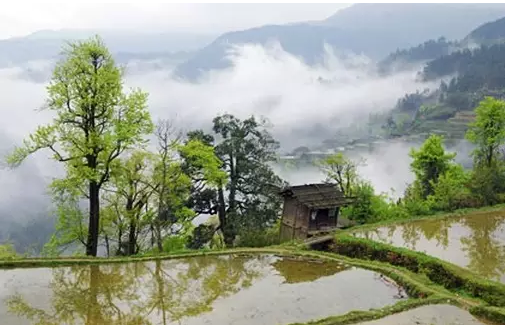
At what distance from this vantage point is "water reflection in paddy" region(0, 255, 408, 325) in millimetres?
16203

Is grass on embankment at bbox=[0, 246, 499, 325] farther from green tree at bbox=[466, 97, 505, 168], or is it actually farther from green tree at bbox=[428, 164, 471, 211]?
green tree at bbox=[466, 97, 505, 168]

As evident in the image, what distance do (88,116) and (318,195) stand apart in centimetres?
1384

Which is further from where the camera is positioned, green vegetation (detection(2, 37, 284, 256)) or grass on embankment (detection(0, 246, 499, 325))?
green vegetation (detection(2, 37, 284, 256))

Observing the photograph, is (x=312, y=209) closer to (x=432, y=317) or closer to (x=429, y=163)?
(x=432, y=317)

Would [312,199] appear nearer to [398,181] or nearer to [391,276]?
[391,276]

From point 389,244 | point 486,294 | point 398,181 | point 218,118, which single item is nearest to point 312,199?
point 389,244

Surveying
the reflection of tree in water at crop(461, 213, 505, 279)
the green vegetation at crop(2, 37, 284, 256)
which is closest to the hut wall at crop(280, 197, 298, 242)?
the green vegetation at crop(2, 37, 284, 256)

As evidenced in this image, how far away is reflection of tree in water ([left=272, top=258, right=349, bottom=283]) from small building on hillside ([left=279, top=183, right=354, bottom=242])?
283 inches

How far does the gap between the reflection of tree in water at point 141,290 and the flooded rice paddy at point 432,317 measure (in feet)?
18.3

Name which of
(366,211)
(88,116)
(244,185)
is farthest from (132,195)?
(366,211)

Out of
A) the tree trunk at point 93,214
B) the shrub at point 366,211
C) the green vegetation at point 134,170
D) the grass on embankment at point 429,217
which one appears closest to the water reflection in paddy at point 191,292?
the tree trunk at point 93,214

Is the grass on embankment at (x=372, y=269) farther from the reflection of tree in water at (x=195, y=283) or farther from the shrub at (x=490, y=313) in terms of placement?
the reflection of tree in water at (x=195, y=283)

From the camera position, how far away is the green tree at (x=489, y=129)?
40562 millimetres

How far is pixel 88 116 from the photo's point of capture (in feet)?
79.2
